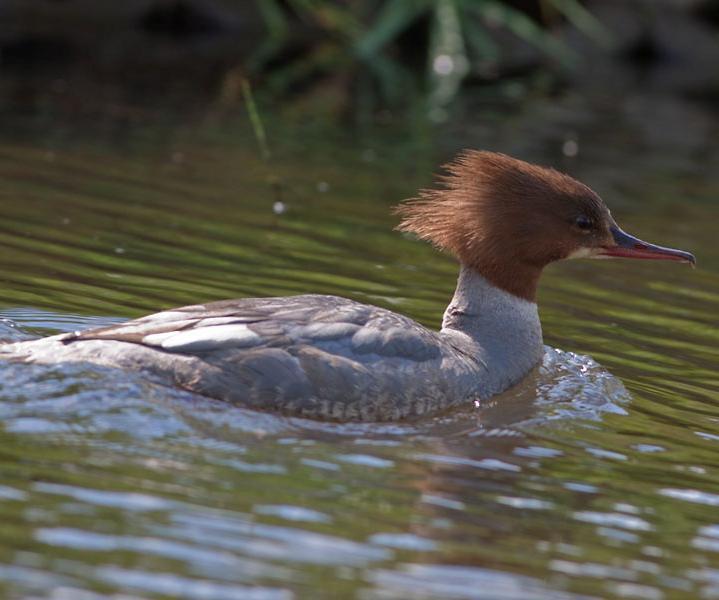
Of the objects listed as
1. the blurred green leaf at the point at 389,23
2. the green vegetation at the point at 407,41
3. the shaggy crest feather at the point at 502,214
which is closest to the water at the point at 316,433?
the shaggy crest feather at the point at 502,214

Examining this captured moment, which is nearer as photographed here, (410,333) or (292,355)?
(292,355)

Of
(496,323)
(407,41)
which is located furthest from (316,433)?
(407,41)

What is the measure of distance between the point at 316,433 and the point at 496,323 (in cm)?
159

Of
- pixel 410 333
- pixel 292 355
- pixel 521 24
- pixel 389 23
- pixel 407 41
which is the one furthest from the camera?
pixel 407 41

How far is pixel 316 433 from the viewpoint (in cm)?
581

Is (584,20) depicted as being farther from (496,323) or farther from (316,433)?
(316,433)

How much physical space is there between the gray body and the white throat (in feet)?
1.45

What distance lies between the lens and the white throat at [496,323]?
22.9 ft

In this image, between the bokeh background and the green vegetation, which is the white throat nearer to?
the bokeh background

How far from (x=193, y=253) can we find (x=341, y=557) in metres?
4.56

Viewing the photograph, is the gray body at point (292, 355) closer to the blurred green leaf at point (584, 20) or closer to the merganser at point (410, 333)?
the merganser at point (410, 333)

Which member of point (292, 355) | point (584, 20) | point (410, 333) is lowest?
point (292, 355)

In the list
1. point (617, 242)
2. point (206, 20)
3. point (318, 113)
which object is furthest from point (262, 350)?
point (206, 20)

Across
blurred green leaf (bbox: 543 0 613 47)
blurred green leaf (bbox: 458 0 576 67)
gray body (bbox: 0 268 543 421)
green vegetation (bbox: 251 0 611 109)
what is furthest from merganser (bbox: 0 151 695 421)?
blurred green leaf (bbox: 543 0 613 47)
